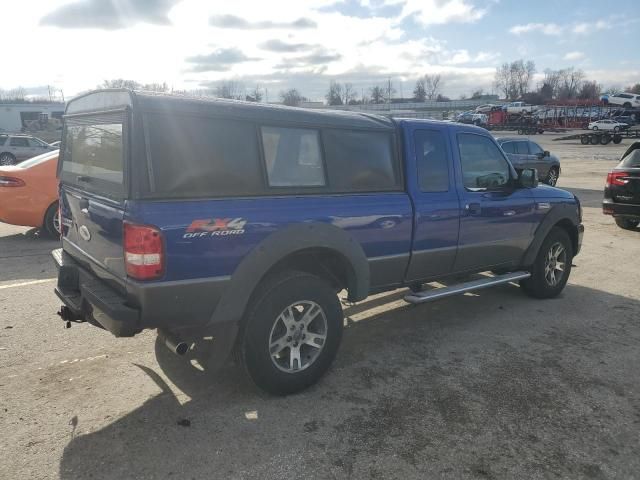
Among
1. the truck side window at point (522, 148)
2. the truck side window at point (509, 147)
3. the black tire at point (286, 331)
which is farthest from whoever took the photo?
the truck side window at point (522, 148)

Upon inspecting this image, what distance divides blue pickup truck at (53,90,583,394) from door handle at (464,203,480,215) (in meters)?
0.01

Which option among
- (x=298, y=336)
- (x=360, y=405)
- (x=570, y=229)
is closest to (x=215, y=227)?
(x=298, y=336)

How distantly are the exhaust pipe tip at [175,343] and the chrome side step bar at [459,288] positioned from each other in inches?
81.5

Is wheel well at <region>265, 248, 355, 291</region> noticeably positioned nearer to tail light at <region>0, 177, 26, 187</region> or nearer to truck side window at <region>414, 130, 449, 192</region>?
truck side window at <region>414, 130, 449, 192</region>

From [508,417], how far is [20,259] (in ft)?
22.0

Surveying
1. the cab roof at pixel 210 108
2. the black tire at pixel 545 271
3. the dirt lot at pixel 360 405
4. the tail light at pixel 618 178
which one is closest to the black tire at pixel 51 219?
the dirt lot at pixel 360 405

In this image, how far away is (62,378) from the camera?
148 inches

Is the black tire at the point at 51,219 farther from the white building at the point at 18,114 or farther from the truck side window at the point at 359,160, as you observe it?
the white building at the point at 18,114

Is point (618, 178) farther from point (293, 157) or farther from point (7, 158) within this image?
point (7, 158)

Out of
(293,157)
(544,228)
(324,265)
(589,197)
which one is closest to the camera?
(293,157)

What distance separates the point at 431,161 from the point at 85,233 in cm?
289

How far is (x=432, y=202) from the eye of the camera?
173 inches

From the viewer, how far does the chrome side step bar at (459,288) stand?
4.44 metres

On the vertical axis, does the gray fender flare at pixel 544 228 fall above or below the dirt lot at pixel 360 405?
above
